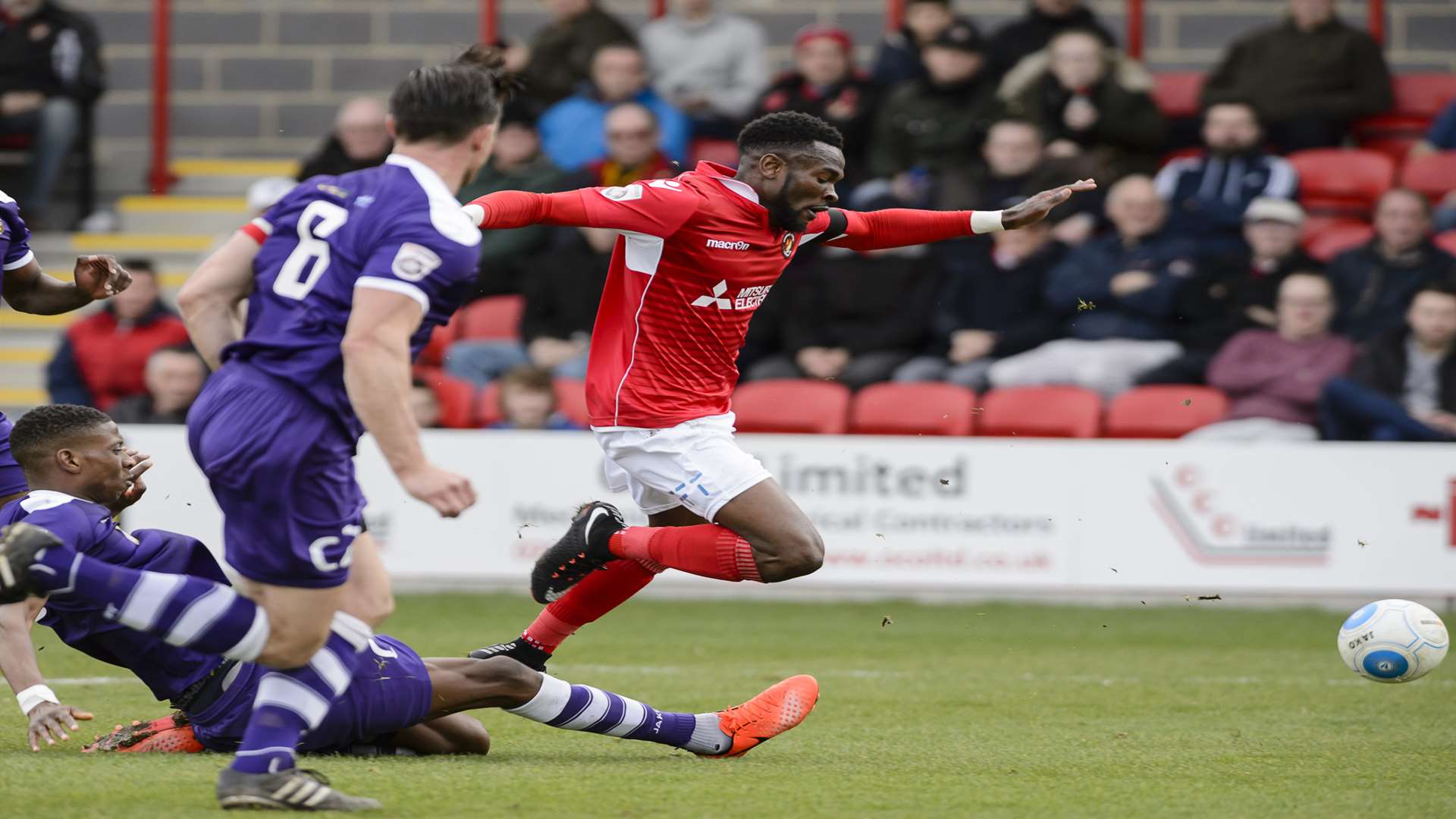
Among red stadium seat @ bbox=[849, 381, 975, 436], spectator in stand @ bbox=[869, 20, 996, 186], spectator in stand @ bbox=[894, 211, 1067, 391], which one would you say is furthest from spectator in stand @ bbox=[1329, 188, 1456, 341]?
spectator in stand @ bbox=[869, 20, 996, 186]

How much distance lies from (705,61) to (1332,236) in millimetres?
4482

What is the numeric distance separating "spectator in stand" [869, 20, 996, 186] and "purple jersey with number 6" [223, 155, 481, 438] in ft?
25.7

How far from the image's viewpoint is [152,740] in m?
5.28

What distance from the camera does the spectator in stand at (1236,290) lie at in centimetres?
1066

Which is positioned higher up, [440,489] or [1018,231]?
[440,489]

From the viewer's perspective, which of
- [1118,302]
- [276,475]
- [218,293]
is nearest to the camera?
[276,475]

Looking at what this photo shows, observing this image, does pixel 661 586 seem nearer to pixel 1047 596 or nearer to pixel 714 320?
pixel 1047 596

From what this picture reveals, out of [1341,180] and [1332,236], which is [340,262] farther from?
[1341,180]

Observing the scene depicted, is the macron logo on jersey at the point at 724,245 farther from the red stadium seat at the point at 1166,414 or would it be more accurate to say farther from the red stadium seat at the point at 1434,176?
the red stadium seat at the point at 1434,176

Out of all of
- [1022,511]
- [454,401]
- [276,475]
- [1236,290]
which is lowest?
[1022,511]

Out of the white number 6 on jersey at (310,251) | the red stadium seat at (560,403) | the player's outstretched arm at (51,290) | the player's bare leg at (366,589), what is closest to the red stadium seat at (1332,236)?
the red stadium seat at (560,403)

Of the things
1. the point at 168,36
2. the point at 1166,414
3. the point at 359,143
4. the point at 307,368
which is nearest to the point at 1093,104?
the point at 1166,414

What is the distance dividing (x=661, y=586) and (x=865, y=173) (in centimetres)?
323

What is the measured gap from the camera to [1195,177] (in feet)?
38.1
